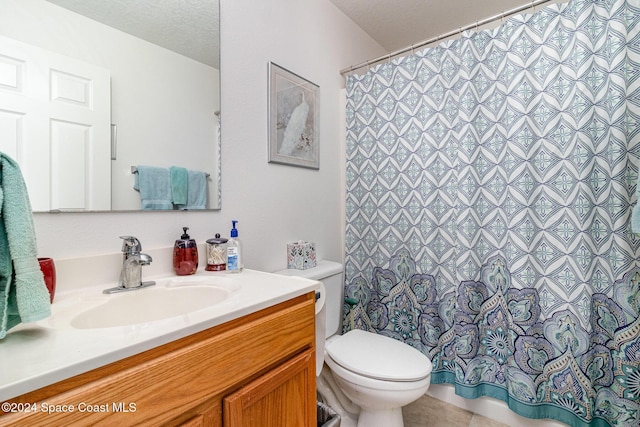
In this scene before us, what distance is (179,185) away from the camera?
1048 millimetres

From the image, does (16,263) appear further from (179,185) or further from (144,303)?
(179,185)

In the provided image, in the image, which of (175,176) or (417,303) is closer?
(175,176)

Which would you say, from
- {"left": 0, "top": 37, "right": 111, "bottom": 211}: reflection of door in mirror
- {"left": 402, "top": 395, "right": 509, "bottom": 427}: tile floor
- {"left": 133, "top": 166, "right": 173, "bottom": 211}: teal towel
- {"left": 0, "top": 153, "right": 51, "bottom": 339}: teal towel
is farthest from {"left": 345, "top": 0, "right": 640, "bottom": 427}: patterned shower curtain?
{"left": 0, "top": 153, "right": 51, "bottom": 339}: teal towel

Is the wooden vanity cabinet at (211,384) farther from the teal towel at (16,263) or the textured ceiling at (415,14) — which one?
the textured ceiling at (415,14)

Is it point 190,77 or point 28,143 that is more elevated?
point 190,77

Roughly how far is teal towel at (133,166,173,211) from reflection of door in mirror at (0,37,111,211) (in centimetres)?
9

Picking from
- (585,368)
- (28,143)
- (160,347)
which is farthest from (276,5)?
(585,368)

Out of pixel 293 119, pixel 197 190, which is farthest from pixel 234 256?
pixel 293 119

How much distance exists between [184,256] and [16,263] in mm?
490

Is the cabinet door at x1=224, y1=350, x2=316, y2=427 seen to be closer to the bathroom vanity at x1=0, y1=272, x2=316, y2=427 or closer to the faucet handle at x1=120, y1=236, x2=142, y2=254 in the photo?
the bathroom vanity at x1=0, y1=272, x2=316, y2=427

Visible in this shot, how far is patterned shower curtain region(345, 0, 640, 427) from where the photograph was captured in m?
1.09

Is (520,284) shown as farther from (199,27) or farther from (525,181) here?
(199,27)

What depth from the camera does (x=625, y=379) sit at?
3.49ft

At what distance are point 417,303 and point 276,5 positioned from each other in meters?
1.70
